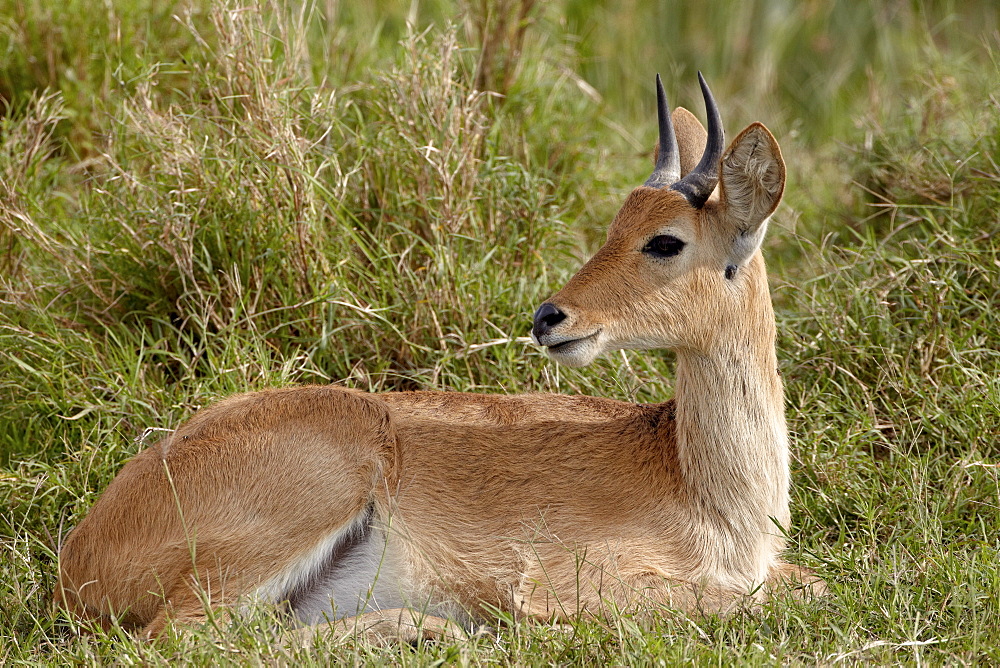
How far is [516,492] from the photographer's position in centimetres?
424

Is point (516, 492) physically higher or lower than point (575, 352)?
lower

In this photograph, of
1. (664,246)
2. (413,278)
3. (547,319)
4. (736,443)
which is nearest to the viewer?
(547,319)

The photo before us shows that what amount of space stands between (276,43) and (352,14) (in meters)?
2.13

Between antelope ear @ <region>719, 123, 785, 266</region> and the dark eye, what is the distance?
0.19 meters

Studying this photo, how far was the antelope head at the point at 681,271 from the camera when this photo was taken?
4020 mm

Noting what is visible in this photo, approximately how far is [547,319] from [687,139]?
Result: 121 cm

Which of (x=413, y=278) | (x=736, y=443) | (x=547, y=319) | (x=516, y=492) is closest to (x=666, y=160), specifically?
(x=547, y=319)

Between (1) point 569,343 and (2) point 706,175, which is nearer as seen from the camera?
(1) point 569,343


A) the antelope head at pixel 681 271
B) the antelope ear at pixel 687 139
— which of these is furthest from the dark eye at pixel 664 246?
the antelope ear at pixel 687 139

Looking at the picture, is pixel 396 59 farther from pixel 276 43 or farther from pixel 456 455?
pixel 456 455

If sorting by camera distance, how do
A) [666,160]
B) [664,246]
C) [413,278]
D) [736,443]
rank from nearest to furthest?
[664,246] → [736,443] → [666,160] → [413,278]

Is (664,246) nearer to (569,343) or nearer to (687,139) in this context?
(569,343)

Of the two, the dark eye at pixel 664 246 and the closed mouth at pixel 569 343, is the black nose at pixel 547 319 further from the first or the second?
the dark eye at pixel 664 246

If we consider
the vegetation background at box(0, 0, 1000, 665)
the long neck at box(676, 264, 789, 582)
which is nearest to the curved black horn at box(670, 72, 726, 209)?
the long neck at box(676, 264, 789, 582)
